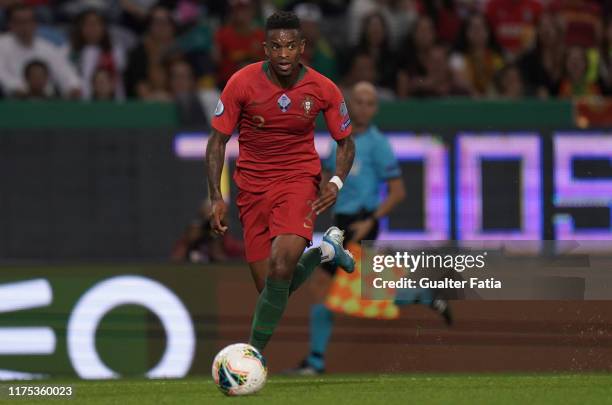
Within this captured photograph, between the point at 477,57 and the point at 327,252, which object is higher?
the point at 477,57

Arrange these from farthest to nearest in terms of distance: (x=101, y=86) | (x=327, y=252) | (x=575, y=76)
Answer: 1. (x=575, y=76)
2. (x=101, y=86)
3. (x=327, y=252)

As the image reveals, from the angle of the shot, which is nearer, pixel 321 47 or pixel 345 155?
pixel 345 155

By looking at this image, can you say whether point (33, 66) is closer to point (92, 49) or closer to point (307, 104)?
point (92, 49)

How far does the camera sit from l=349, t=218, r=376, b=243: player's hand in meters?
11.7

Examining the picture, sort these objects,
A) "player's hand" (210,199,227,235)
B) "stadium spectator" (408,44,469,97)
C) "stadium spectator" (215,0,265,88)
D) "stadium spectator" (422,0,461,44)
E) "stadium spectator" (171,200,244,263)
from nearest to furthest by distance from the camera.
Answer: "player's hand" (210,199,227,235), "stadium spectator" (171,200,244,263), "stadium spectator" (408,44,469,97), "stadium spectator" (215,0,265,88), "stadium spectator" (422,0,461,44)

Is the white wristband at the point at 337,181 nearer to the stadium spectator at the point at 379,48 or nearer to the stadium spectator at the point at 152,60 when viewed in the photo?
the stadium spectator at the point at 152,60

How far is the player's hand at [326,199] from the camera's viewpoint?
9.11m

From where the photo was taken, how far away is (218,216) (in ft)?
29.1

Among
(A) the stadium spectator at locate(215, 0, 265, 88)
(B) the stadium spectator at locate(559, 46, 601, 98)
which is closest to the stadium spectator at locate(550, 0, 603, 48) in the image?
(B) the stadium spectator at locate(559, 46, 601, 98)

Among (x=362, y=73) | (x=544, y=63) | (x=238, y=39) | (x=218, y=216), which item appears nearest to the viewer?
(x=218, y=216)

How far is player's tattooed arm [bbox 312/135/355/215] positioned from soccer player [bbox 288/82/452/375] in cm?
237

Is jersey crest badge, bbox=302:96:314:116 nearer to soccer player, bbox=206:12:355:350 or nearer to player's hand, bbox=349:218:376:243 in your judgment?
soccer player, bbox=206:12:355:350

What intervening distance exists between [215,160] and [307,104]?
62 cm

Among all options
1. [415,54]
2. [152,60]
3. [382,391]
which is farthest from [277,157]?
[415,54]
